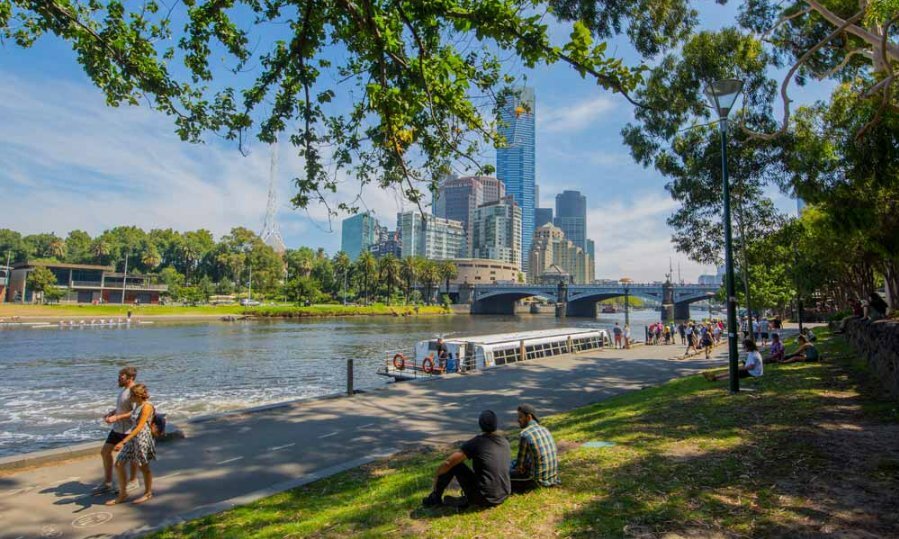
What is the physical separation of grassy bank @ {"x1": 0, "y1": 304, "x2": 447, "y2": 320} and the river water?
2623cm

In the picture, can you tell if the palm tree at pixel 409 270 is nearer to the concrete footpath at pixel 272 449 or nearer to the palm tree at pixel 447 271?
the palm tree at pixel 447 271

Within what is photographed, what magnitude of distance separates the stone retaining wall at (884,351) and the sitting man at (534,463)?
687 cm

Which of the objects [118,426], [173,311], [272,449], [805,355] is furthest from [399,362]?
[173,311]

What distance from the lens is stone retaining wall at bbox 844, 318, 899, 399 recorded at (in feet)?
30.0

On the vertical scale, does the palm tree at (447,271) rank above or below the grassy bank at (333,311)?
above

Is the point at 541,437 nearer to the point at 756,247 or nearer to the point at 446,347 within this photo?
the point at 446,347

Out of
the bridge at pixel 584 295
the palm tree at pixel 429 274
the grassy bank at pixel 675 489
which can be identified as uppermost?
the palm tree at pixel 429 274

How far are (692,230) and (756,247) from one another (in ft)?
12.1

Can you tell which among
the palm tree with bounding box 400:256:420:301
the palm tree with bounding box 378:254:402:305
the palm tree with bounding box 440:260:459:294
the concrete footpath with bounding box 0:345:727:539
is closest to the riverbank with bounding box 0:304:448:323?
the palm tree with bounding box 378:254:402:305

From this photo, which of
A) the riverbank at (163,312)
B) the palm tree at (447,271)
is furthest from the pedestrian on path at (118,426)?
the palm tree at (447,271)

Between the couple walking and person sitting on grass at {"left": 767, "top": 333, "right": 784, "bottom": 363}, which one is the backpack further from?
person sitting on grass at {"left": 767, "top": 333, "right": 784, "bottom": 363}

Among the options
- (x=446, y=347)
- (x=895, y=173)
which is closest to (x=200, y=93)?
(x=895, y=173)

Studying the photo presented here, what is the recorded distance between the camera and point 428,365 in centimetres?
2402

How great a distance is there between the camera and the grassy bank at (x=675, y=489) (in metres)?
4.93
